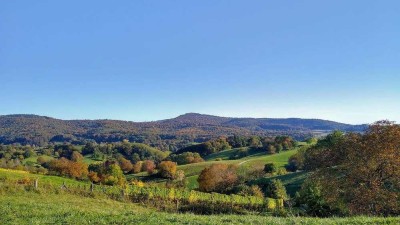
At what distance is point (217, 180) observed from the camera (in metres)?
102

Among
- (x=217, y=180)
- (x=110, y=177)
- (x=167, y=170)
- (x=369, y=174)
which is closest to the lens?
(x=369, y=174)

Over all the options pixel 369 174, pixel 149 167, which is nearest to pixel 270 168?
pixel 149 167

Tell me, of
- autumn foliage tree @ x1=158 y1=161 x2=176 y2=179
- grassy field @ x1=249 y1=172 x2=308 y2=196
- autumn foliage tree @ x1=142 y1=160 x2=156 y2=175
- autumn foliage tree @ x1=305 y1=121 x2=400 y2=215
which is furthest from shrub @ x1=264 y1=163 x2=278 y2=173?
autumn foliage tree @ x1=305 y1=121 x2=400 y2=215

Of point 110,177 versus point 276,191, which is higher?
point 276,191

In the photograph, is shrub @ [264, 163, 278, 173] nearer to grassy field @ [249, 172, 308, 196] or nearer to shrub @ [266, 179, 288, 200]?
grassy field @ [249, 172, 308, 196]

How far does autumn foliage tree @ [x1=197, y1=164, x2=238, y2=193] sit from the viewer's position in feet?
333

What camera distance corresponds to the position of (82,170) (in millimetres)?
118875

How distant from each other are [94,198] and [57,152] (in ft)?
561

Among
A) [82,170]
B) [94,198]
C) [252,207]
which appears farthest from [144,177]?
[94,198]

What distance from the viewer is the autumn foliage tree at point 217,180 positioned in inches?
3996

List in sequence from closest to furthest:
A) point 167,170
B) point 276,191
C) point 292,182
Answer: point 276,191 → point 292,182 → point 167,170

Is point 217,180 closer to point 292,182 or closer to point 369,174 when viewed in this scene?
point 292,182

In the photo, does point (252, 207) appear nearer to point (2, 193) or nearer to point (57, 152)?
point (2, 193)

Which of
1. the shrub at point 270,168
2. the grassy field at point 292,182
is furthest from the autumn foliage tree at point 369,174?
the shrub at point 270,168
